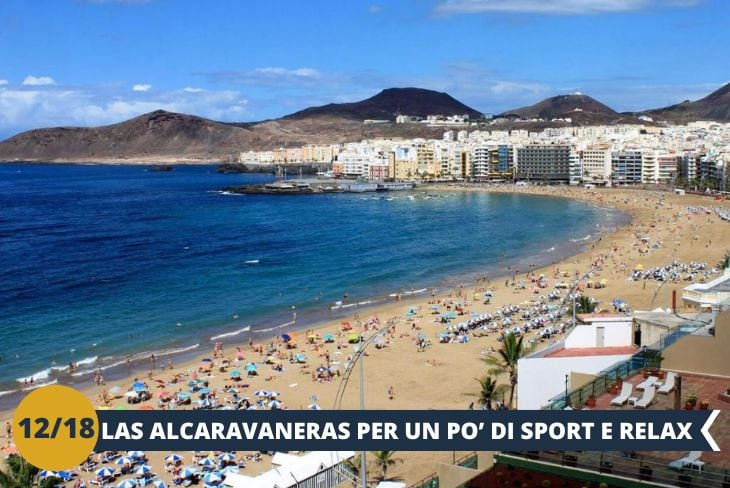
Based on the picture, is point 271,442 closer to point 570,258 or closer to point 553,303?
point 553,303

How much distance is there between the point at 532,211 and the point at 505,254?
27.2 meters

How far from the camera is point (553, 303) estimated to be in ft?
108

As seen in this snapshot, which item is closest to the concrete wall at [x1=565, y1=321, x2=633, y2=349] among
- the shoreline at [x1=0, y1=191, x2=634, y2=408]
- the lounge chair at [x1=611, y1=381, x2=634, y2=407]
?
the lounge chair at [x1=611, y1=381, x2=634, y2=407]

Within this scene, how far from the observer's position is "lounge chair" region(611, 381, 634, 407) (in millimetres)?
9328

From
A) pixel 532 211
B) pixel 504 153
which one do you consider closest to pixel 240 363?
pixel 532 211

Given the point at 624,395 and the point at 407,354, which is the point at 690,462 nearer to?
the point at 624,395

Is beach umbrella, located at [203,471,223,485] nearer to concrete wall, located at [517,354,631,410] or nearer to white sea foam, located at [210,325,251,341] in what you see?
concrete wall, located at [517,354,631,410]

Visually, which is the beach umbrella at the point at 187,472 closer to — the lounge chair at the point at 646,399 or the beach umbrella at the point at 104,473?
the beach umbrella at the point at 104,473

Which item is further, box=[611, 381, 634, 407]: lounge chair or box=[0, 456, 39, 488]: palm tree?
box=[0, 456, 39, 488]: palm tree

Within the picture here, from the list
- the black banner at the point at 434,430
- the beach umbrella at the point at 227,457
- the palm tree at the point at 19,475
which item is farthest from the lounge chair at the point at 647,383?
the beach umbrella at the point at 227,457

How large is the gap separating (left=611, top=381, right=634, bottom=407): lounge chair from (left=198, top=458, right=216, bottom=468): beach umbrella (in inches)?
392

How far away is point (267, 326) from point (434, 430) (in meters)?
25.0

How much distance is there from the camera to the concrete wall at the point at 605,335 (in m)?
13.7

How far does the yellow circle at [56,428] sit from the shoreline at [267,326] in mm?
Result: 17005
